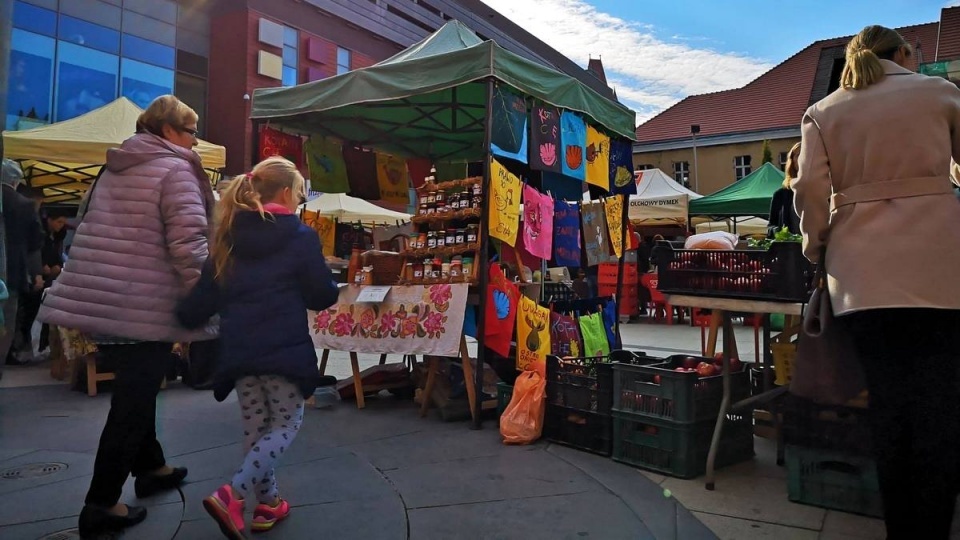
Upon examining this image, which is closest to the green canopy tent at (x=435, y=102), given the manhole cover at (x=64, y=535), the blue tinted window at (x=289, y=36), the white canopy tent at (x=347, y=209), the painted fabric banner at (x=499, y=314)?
the painted fabric banner at (x=499, y=314)

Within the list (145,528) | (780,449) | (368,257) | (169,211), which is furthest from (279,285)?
(780,449)

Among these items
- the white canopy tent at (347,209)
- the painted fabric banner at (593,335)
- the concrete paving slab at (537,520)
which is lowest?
the concrete paving slab at (537,520)

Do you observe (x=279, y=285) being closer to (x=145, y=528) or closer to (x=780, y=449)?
(x=145, y=528)

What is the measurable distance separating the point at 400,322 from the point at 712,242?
2.48m

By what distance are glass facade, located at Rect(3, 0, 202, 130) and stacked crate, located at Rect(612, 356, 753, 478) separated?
19.4 metres

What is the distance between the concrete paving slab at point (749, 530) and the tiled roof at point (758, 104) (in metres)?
31.4

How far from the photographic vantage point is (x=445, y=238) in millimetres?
5004

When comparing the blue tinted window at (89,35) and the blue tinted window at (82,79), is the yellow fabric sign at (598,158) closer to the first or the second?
the blue tinted window at (82,79)

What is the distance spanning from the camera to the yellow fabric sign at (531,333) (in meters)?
4.95

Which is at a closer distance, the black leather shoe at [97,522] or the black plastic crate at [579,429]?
the black leather shoe at [97,522]

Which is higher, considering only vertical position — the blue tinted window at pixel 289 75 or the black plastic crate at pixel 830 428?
the blue tinted window at pixel 289 75

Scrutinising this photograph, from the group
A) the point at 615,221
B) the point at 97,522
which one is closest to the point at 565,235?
the point at 615,221

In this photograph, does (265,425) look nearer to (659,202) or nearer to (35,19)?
(659,202)

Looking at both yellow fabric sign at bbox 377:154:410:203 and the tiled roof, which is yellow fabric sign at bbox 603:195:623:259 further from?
the tiled roof
